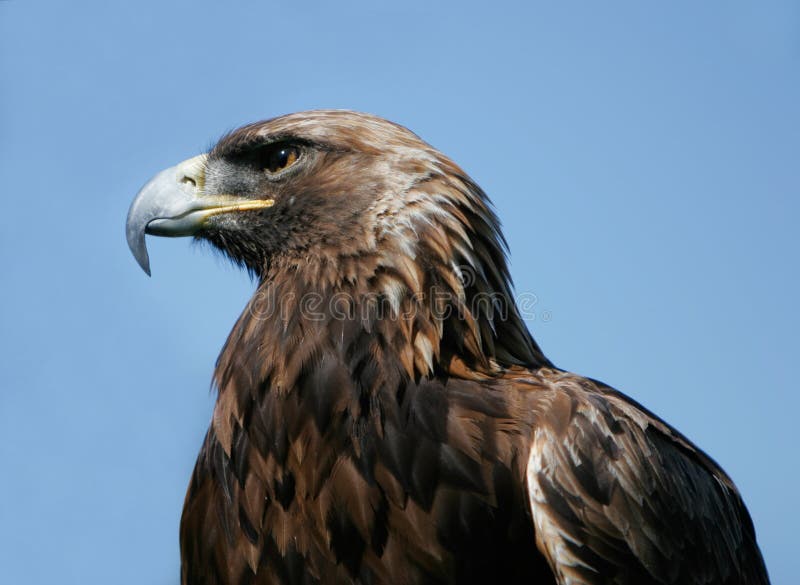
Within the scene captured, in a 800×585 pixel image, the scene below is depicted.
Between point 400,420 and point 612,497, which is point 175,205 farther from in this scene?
point 612,497

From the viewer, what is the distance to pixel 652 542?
321 centimetres

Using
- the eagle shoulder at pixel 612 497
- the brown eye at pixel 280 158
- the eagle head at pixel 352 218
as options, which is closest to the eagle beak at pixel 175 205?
the eagle head at pixel 352 218

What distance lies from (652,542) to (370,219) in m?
1.55

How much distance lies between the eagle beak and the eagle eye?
6.4 inches

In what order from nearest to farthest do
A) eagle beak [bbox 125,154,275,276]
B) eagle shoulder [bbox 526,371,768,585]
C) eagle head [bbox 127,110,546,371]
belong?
1. eagle shoulder [bbox 526,371,768,585]
2. eagle head [bbox 127,110,546,371]
3. eagle beak [bbox 125,154,275,276]

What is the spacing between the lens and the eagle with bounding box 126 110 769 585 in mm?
3070

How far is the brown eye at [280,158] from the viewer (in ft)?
13.1

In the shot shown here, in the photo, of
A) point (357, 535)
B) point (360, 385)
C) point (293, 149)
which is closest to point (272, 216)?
point (293, 149)

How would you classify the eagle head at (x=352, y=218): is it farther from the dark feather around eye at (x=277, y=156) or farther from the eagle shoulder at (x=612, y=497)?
the eagle shoulder at (x=612, y=497)

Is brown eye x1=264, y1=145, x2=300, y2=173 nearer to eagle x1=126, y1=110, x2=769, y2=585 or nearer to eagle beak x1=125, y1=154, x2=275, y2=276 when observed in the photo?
eagle x1=126, y1=110, x2=769, y2=585

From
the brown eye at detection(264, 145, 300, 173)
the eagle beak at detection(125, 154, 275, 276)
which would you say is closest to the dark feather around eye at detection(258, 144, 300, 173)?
the brown eye at detection(264, 145, 300, 173)

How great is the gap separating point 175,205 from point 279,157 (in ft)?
1.59

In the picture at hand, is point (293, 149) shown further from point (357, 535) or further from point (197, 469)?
point (357, 535)

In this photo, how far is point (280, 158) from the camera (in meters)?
4.02
